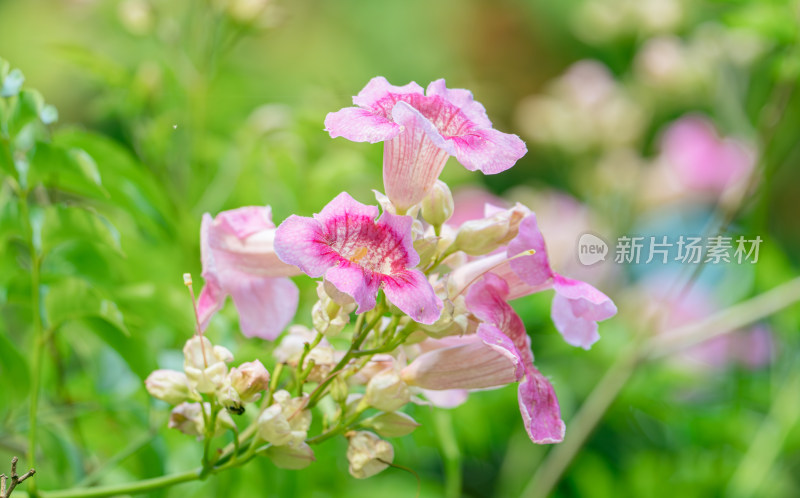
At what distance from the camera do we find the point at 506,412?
4.02 ft

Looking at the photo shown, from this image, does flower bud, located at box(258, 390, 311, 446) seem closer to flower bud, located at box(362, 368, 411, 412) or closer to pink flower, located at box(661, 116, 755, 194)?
flower bud, located at box(362, 368, 411, 412)

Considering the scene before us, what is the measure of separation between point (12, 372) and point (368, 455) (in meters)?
0.32

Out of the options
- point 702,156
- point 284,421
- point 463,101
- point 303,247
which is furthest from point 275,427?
point 702,156

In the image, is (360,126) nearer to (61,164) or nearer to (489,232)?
(489,232)

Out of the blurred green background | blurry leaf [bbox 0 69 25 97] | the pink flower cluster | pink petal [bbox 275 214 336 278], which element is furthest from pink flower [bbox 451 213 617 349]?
blurry leaf [bbox 0 69 25 97]

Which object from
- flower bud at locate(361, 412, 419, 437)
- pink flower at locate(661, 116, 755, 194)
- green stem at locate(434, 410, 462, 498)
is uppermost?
flower bud at locate(361, 412, 419, 437)

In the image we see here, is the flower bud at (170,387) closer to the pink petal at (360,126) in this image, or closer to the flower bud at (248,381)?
the flower bud at (248,381)

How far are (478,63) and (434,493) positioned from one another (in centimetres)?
200

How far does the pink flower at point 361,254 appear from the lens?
0.45 m

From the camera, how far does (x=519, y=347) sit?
21.1 inches

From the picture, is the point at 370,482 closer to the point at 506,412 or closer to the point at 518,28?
the point at 506,412

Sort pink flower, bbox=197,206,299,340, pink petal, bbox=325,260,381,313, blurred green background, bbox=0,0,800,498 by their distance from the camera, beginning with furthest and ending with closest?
blurred green background, bbox=0,0,800,498, pink flower, bbox=197,206,299,340, pink petal, bbox=325,260,381,313

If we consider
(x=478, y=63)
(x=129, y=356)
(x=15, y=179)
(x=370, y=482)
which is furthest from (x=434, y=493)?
(x=478, y=63)

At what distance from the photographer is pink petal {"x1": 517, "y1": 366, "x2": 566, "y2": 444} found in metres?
0.49
